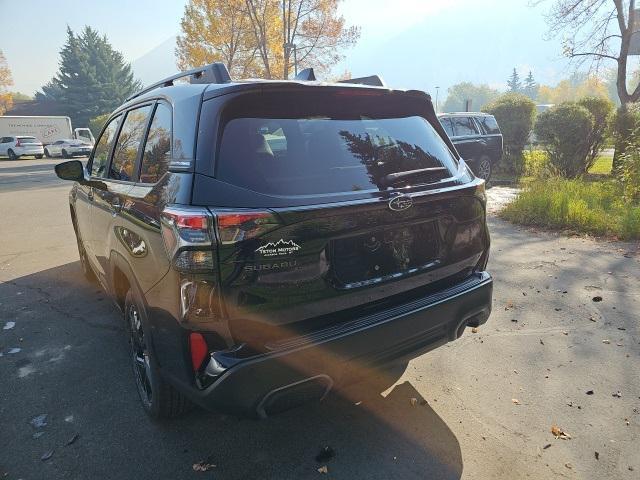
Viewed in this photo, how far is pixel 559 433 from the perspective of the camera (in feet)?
8.22

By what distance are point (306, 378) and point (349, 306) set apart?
403 mm

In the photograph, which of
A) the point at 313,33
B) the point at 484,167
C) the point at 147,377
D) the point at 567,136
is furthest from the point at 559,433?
the point at 313,33

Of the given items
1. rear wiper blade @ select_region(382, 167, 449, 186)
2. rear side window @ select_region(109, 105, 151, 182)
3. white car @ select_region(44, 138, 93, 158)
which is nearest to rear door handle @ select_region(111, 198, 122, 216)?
rear side window @ select_region(109, 105, 151, 182)

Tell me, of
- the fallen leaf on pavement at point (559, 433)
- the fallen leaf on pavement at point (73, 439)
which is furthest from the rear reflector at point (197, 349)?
the fallen leaf on pavement at point (559, 433)

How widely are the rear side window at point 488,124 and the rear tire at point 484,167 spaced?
0.80m

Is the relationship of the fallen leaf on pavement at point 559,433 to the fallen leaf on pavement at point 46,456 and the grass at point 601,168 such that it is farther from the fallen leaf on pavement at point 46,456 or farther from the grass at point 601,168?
the grass at point 601,168

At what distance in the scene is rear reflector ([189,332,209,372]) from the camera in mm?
1921

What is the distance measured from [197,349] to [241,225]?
59cm

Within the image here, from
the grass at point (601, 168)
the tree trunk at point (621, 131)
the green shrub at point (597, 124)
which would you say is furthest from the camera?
the grass at point (601, 168)

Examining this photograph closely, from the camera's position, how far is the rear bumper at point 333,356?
189cm

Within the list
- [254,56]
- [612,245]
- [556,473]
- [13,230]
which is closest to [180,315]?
[556,473]

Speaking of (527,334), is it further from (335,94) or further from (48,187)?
(48,187)

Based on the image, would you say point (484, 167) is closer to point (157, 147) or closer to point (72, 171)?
point (72, 171)

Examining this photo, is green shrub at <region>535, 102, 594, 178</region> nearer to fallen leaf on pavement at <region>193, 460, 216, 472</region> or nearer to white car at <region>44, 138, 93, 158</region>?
fallen leaf on pavement at <region>193, 460, 216, 472</region>
